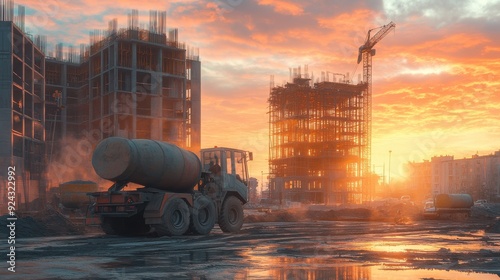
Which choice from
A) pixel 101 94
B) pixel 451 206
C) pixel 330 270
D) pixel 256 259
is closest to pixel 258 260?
pixel 256 259

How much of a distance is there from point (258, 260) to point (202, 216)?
9650 mm

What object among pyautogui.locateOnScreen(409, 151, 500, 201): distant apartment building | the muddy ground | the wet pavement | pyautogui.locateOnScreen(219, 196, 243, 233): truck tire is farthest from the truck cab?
pyautogui.locateOnScreen(409, 151, 500, 201): distant apartment building

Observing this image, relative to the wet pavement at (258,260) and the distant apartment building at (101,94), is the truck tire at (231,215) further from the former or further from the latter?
the distant apartment building at (101,94)

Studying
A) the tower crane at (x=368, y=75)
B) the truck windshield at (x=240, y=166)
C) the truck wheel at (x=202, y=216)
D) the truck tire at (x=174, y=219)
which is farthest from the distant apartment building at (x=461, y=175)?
the truck tire at (x=174, y=219)

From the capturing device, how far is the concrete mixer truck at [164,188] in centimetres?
2005

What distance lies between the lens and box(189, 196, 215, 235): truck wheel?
2191cm

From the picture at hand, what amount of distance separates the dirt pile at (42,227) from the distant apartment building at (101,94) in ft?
101

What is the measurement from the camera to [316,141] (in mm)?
108562

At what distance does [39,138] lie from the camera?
2498 inches

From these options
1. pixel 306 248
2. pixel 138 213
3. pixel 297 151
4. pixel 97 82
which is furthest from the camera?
pixel 297 151

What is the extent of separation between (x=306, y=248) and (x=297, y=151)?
305 ft

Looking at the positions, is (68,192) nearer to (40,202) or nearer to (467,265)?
(40,202)

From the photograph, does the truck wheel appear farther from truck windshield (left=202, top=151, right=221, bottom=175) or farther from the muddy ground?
the muddy ground

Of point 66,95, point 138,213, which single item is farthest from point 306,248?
point 66,95
